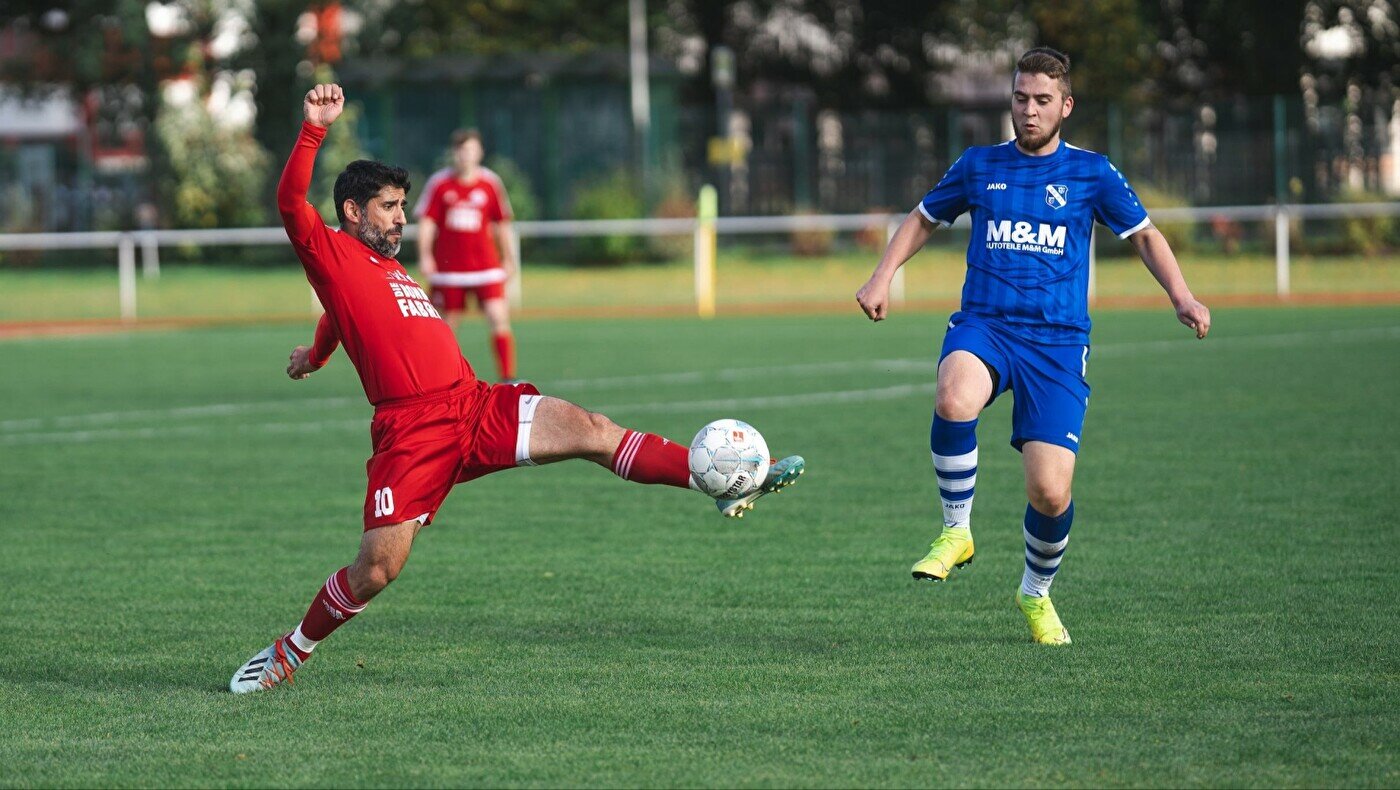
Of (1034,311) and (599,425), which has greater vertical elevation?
(1034,311)

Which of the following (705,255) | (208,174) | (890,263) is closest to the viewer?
(890,263)

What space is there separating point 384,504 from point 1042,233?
2.41 m

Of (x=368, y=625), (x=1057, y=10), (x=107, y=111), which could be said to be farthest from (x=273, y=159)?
(x=368, y=625)

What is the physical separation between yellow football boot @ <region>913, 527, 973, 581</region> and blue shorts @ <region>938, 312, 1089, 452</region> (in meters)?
0.38

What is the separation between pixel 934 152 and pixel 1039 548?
1160 inches

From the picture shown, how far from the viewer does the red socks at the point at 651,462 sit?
5.88m

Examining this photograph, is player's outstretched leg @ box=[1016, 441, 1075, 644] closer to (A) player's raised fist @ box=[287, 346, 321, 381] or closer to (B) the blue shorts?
(B) the blue shorts

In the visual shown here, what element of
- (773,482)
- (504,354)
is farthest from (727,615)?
(504,354)

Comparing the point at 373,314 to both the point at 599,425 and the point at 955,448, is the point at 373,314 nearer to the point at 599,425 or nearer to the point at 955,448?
the point at 599,425

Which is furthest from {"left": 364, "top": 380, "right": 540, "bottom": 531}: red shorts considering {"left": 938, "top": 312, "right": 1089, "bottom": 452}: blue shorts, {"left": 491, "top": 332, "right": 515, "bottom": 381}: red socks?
{"left": 491, "top": 332, "right": 515, "bottom": 381}: red socks

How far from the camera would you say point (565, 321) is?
25000 millimetres

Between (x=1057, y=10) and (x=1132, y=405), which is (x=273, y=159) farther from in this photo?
(x=1132, y=405)

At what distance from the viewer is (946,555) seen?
20.6 ft

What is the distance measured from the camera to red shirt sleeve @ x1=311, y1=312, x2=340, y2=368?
6129 mm
